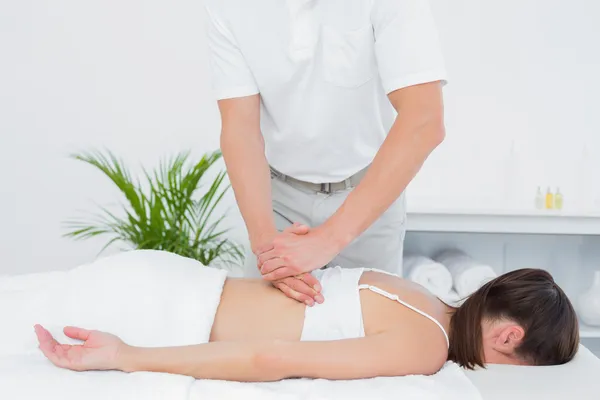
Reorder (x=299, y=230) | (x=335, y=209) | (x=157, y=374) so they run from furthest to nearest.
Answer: (x=335, y=209) < (x=299, y=230) < (x=157, y=374)

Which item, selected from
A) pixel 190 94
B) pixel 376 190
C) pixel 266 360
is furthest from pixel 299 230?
pixel 190 94

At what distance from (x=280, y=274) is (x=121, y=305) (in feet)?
1.12

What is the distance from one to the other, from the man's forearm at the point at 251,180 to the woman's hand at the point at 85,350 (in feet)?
1.44

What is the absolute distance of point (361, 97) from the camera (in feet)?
6.16

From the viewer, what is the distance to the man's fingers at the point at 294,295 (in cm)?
160

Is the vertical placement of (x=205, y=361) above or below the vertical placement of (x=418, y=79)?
below

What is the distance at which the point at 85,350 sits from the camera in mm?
1456

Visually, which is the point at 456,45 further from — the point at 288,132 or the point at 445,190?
the point at 288,132

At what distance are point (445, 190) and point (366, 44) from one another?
1.51 metres

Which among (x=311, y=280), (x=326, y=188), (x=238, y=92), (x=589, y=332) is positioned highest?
(x=238, y=92)

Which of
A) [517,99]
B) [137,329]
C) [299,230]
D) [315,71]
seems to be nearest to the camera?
[137,329]

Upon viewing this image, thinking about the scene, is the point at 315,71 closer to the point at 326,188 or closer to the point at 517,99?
the point at 326,188

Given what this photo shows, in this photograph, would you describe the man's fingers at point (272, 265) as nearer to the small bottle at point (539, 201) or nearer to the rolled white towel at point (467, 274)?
A: the rolled white towel at point (467, 274)

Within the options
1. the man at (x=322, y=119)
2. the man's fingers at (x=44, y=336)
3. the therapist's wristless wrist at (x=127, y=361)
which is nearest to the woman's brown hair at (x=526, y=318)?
the man at (x=322, y=119)
